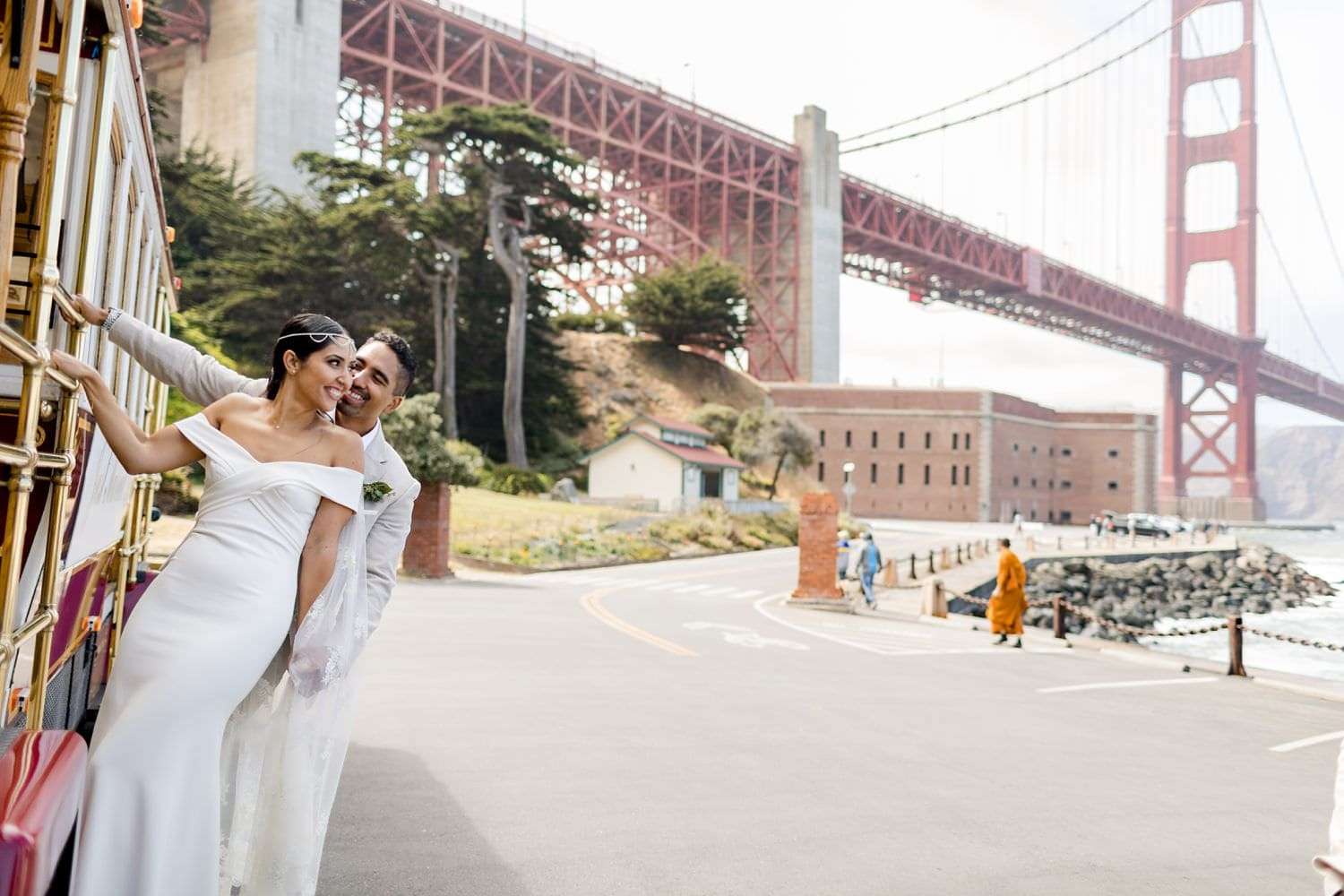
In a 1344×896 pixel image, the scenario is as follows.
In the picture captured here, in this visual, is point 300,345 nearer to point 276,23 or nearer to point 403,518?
point 403,518

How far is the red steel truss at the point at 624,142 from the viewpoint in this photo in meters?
54.6

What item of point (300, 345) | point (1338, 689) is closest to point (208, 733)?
point (300, 345)

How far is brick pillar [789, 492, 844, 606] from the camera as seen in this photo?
20.7 metres

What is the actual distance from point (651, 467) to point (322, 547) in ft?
146

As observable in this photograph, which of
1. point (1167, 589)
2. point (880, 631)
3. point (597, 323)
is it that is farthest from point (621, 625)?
point (597, 323)

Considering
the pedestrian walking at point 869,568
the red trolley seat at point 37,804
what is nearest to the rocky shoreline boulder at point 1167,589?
the pedestrian walking at point 869,568

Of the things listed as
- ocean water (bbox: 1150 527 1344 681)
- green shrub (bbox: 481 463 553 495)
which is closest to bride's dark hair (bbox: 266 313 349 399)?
ocean water (bbox: 1150 527 1344 681)

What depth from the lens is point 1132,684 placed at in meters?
11.9

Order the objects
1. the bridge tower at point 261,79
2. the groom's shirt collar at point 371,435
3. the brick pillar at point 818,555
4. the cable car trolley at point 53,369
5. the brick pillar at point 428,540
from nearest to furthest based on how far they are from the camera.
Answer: the cable car trolley at point 53,369 → the groom's shirt collar at point 371,435 → the brick pillar at point 818,555 → the brick pillar at point 428,540 → the bridge tower at point 261,79

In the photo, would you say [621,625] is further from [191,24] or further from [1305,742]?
[191,24]

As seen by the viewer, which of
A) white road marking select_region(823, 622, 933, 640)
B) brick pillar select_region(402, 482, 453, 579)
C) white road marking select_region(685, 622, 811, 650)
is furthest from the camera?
brick pillar select_region(402, 482, 453, 579)

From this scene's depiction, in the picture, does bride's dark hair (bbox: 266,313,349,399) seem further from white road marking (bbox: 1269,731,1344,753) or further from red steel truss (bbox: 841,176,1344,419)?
red steel truss (bbox: 841,176,1344,419)

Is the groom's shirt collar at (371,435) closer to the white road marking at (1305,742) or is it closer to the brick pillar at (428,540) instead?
the white road marking at (1305,742)

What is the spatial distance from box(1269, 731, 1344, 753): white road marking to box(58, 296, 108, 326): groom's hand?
8232 mm
